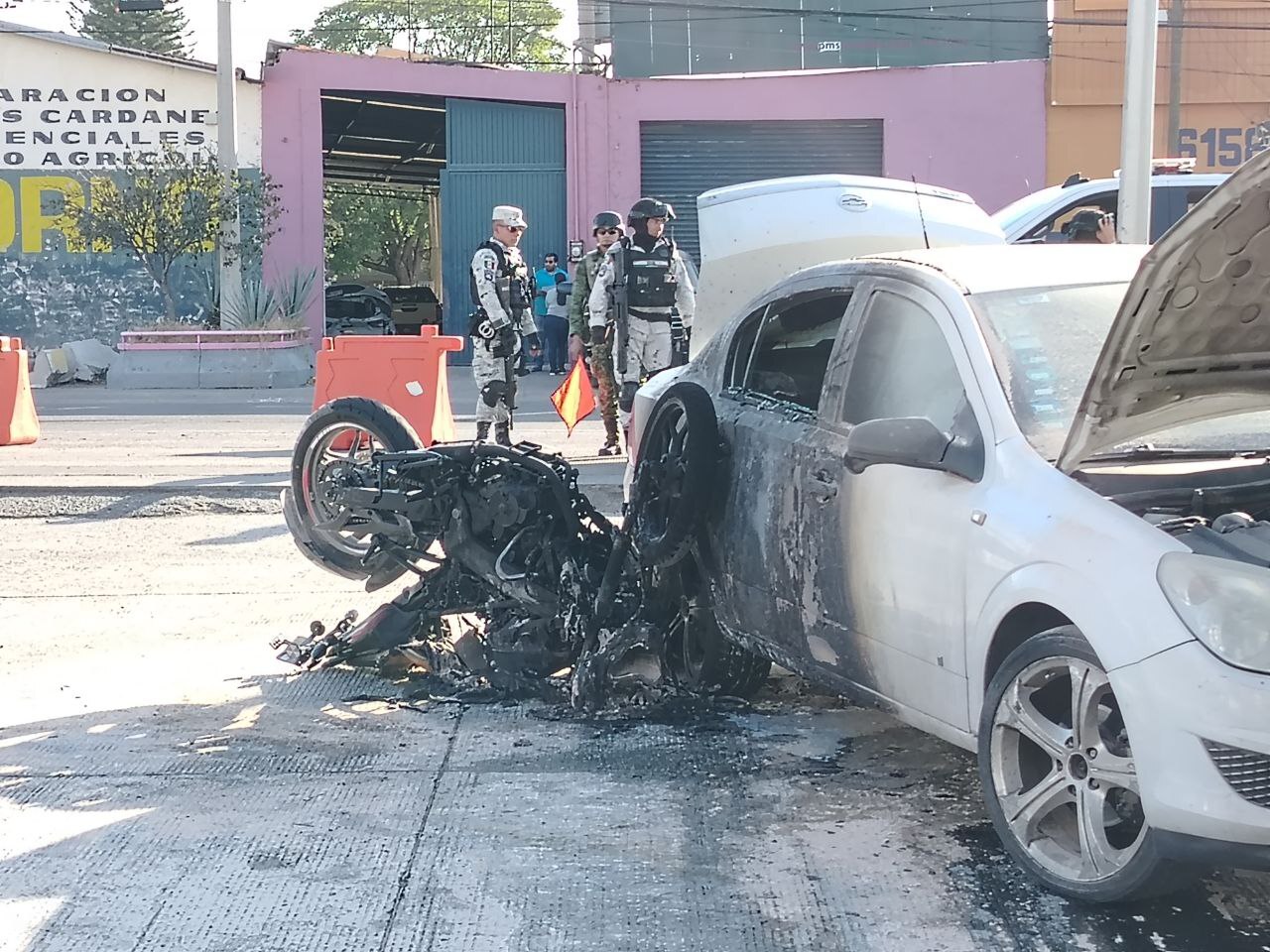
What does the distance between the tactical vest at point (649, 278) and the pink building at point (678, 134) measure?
15.3m

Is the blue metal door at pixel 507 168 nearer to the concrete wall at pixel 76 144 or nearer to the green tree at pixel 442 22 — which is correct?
the concrete wall at pixel 76 144

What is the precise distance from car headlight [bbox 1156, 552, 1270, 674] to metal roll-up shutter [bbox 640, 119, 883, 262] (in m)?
23.9

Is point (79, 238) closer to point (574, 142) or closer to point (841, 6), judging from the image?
point (574, 142)

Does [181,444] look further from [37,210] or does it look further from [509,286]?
[37,210]

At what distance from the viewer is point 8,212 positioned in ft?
84.3

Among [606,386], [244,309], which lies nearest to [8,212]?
[244,309]

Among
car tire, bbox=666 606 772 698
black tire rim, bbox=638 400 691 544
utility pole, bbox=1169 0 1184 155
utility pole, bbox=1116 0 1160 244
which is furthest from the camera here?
utility pole, bbox=1169 0 1184 155

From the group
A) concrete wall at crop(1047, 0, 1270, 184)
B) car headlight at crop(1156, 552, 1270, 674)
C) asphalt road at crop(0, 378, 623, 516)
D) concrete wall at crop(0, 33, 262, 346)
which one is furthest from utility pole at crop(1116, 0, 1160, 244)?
concrete wall at crop(0, 33, 262, 346)

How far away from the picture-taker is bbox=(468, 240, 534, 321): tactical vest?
1096 centimetres

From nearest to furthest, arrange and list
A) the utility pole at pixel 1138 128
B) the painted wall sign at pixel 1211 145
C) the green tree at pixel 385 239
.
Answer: the utility pole at pixel 1138 128 < the painted wall sign at pixel 1211 145 < the green tree at pixel 385 239

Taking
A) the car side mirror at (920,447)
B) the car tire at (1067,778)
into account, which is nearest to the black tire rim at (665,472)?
the car side mirror at (920,447)

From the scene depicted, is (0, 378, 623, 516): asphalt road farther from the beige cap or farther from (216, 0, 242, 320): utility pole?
(216, 0, 242, 320): utility pole

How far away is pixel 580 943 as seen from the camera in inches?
A: 144

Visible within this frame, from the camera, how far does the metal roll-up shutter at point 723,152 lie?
27.1m
